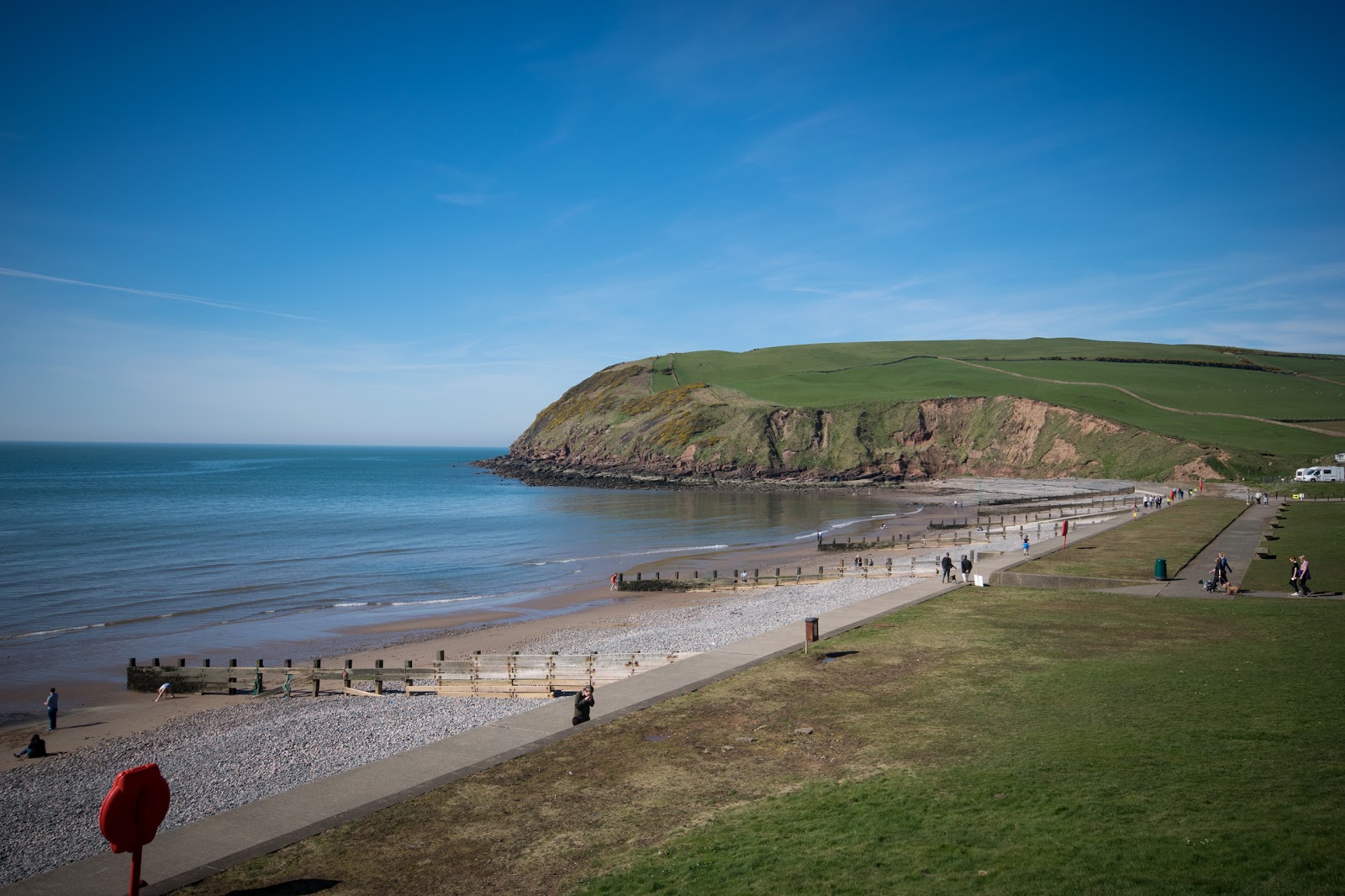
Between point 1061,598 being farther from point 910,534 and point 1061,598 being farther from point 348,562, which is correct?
point 348,562

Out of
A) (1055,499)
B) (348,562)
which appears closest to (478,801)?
(348,562)

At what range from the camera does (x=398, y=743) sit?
1859cm

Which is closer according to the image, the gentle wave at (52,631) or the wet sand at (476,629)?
the wet sand at (476,629)

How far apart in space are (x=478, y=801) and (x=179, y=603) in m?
36.9

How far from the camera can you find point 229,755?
18875 mm

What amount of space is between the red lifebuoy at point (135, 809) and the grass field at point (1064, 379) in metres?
98.2

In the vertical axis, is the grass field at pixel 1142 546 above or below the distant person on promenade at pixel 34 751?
above

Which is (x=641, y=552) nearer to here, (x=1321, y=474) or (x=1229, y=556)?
(x=1229, y=556)

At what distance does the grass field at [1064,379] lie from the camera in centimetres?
9712

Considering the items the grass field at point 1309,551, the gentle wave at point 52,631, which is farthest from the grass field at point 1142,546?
the gentle wave at point 52,631

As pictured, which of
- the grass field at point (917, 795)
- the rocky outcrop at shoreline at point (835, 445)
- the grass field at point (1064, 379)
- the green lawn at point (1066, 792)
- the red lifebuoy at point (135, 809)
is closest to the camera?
the red lifebuoy at point (135, 809)

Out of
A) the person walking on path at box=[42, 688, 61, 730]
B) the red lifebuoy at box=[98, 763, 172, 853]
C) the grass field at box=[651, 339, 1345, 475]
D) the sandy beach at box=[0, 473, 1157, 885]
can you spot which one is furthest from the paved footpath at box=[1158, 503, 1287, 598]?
the grass field at box=[651, 339, 1345, 475]

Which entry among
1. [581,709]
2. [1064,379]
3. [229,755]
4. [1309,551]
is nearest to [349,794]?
[581,709]

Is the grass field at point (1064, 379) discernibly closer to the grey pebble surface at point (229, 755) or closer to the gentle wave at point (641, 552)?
the gentle wave at point (641, 552)
